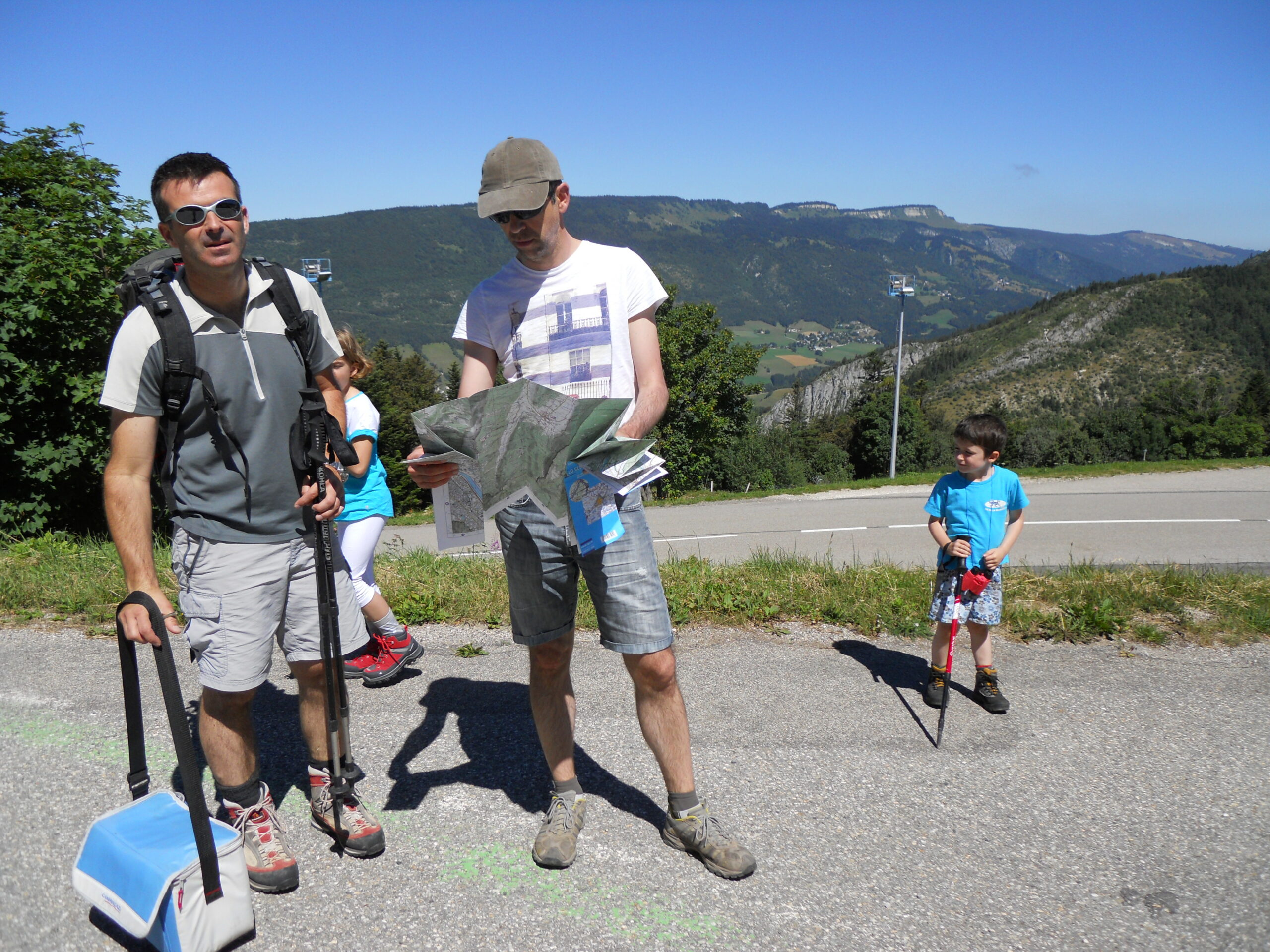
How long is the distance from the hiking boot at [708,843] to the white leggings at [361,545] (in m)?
2.26

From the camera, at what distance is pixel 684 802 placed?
2736mm

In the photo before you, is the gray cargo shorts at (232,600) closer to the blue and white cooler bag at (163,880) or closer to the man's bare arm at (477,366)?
the blue and white cooler bag at (163,880)

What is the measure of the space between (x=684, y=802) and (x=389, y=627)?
2250 millimetres

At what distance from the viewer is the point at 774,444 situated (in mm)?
95312

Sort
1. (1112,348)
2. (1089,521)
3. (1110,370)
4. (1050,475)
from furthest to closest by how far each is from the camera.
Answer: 1. (1112,348)
2. (1110,370)
3. (1050,475)
4. (1089,521)

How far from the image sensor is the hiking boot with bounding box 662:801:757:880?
8.46 feet

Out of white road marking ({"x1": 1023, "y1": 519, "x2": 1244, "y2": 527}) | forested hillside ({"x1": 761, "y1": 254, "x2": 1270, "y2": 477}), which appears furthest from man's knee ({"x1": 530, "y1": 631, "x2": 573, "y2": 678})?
forested hillside ({"x1": 761, "y1": 254, "x2": 1270, "y2": 477})

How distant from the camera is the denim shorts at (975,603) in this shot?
→ 13.0 ft

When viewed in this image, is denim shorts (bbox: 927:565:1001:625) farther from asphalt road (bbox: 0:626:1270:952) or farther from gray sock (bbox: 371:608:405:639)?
gray sock (bbox: 371:608:405:639)

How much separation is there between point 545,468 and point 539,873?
136 centimetres

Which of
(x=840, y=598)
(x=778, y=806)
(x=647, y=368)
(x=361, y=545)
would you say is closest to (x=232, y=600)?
(x=647, y=368)

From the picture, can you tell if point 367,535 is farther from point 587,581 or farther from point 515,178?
point 515,178

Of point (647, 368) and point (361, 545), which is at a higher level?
point (647, 368)

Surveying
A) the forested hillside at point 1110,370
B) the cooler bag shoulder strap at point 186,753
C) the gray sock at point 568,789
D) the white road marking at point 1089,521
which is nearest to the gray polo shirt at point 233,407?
the cooler bag shoulder strap at point 186,753
